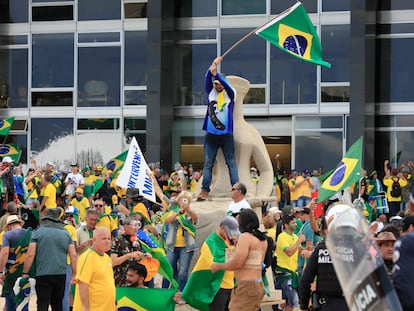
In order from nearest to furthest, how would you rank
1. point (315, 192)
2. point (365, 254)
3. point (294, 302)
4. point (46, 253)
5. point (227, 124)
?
point (365, 254)
point (46, 253)
point (294, 302)
point (227, 124)
point (315, 192)

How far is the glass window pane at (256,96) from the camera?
33500 millimetres

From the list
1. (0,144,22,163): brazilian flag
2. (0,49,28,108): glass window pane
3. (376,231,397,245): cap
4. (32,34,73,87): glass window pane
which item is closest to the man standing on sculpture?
(376,231,397,245): cap

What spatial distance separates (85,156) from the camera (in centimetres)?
3472

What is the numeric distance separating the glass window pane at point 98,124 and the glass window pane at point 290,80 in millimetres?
5414

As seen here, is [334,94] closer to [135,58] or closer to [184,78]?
[184,78]

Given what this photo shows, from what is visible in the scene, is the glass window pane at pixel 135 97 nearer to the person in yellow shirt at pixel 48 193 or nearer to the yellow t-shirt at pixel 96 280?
the person in yellow shirt at pixel 48 193

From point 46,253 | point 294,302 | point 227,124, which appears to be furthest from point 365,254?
point 227,124

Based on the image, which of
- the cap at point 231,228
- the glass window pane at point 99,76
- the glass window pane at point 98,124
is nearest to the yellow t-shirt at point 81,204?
the cap at point 231,228

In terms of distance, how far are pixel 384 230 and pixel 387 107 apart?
24.6 metres

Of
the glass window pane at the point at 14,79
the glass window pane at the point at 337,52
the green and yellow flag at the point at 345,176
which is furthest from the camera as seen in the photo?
the glass window pane at the point at 14,79

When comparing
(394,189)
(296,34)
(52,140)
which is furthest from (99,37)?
(296,34)

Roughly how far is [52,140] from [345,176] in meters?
21.6

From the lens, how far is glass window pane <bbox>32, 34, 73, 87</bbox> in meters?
35.4

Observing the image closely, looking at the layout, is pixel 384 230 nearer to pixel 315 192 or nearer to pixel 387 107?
pixel 315 192
